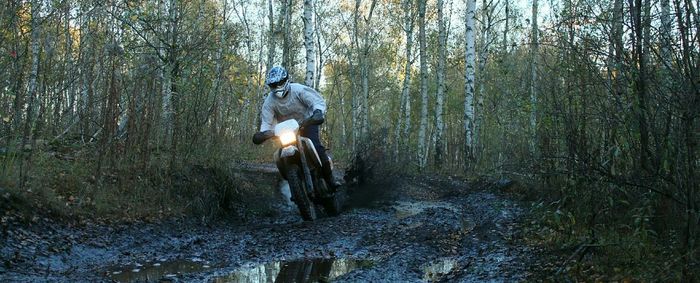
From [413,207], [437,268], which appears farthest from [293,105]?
[437,268]

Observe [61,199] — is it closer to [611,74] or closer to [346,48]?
[611,74]

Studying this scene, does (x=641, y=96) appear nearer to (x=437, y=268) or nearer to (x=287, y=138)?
(x=437, y=268)

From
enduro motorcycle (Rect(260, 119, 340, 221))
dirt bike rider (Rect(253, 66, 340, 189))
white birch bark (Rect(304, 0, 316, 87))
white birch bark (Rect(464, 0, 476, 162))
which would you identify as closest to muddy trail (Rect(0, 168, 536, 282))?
enduro motorcycle (Rect(260, 119, 340, 221))

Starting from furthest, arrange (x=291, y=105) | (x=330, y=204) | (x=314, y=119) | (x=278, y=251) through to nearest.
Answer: (x=330, y=204)
(x=291, y=105)
(x=314, y=119)
(x=278, y=251)

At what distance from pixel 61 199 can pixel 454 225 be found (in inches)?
180

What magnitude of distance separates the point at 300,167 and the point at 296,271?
300 centimetres

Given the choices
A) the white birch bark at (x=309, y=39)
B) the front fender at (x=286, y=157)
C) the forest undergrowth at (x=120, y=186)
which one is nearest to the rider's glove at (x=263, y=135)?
the front fender at (x=286, y=157)

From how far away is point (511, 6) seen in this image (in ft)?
113

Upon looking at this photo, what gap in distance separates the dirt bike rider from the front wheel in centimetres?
59

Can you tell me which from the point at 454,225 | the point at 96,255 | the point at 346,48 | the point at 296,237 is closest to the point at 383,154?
the point at 454,225

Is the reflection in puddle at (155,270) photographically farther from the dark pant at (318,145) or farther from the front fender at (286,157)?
the dark pant at (318,145)

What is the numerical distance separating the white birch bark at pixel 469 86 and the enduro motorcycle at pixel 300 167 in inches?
392

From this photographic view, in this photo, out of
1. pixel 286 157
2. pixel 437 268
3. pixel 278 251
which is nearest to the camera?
pixel 437 268

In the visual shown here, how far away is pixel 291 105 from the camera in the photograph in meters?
8.24
